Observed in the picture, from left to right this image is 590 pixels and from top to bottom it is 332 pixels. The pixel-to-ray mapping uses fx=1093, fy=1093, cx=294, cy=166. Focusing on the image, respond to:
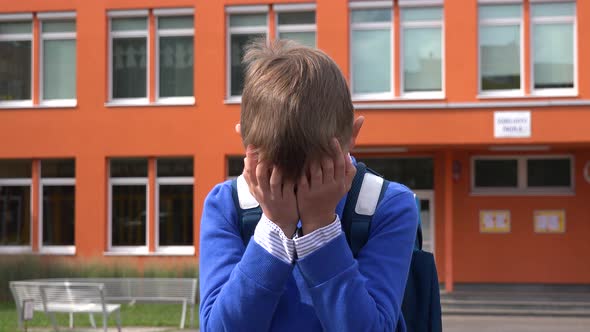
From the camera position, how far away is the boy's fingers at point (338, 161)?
1.83 meters

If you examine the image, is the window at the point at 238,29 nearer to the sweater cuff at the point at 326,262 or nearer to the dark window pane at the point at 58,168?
the dark window pane at the point at 58,168

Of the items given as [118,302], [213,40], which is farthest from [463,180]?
[118,302]

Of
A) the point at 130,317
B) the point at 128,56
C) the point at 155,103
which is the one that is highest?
the point at 128,56

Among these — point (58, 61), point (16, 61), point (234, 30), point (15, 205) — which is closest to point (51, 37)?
point (58, 61)

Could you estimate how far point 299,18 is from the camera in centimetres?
2483

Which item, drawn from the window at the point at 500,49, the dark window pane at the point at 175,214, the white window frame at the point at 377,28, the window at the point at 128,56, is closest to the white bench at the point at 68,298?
the dark window pane at the point at 175,214

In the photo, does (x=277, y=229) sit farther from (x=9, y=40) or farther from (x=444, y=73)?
(x=9, y=40)

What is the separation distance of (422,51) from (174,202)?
22.0 feet

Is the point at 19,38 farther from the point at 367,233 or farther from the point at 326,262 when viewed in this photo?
the point at 326,262

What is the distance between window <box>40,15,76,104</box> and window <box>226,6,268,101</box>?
3.83 metres

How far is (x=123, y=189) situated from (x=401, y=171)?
654cm

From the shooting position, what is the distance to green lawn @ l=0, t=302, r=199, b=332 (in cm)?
1716

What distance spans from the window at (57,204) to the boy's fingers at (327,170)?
80.8 ft

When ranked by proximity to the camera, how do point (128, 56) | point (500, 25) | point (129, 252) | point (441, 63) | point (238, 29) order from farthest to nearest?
1. point (128, 56)
2. point (129, 252)
3. point (238, 29)
4. point (441, 63)
5. point (500, 25)
